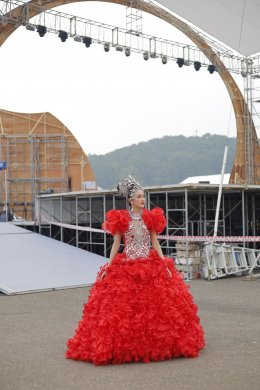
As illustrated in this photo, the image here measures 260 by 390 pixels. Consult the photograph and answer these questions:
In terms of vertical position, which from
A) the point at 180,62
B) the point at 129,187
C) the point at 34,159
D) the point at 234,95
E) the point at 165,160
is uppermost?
the point at 180,62

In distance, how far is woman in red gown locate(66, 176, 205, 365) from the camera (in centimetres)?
546

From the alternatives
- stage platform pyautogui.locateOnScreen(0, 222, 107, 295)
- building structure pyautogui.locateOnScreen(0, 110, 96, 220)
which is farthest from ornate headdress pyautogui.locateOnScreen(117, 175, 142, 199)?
building structure pyautogui.locateOnScreen(0, 110, 96, 220)

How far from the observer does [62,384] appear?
4832mm

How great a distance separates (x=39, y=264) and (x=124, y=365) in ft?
26.2

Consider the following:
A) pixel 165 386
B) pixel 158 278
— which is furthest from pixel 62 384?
pixel 158 278

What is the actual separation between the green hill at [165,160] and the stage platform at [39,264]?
49.2 meters

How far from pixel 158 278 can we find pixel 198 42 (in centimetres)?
1895

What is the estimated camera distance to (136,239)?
19.4 ft

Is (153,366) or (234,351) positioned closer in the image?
(153,366)

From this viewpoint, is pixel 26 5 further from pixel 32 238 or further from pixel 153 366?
pixel 153 366

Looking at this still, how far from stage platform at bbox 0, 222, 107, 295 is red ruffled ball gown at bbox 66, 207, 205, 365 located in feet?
18.5

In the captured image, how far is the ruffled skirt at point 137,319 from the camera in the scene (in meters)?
5.45

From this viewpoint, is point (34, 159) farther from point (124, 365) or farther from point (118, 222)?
point (124, 365)

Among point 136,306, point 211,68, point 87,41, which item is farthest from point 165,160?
point 136,306
